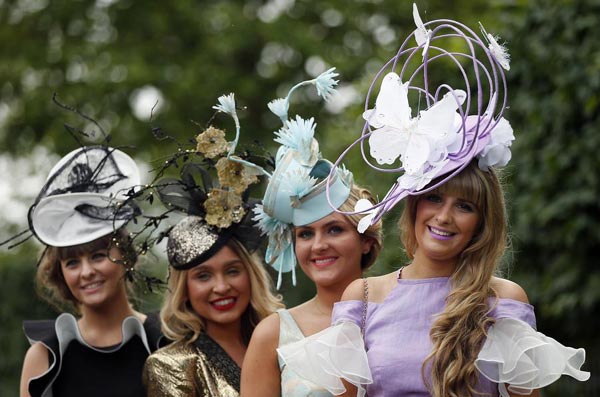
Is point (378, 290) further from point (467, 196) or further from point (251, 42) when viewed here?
point (251, 42)

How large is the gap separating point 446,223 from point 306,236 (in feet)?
3.26

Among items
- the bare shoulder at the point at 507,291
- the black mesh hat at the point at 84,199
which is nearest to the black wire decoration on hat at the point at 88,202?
the black mesh hat at the point at 84,199

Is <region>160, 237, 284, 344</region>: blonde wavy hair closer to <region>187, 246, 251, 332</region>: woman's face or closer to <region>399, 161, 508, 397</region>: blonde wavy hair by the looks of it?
<region>187, 246, 251, 332</region>: woman's face

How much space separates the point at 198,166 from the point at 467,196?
1.81m

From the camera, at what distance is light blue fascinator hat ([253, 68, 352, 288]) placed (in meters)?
4.72

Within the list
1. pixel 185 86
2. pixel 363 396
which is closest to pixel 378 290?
pixel 363 396

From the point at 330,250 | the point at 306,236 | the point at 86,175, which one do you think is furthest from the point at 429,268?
the point at 86,175

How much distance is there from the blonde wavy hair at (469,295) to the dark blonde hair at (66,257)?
2214mm

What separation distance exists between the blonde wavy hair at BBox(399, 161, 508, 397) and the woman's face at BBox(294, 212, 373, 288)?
73 centimetres

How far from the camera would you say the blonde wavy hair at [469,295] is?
12.3ft

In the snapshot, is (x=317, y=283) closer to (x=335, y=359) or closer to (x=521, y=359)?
(x=335, y=359)

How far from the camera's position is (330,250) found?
4.66 meters

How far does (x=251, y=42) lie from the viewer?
16625 mm

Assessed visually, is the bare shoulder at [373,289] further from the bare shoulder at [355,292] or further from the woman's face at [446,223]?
the woman's face at [446,223]
